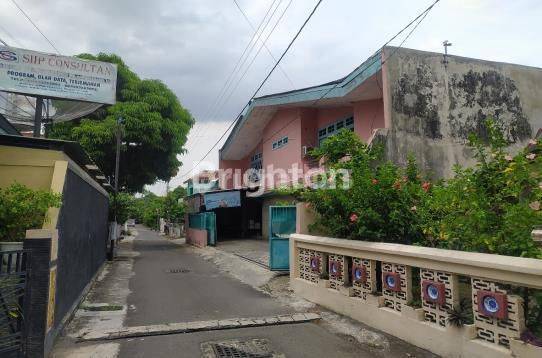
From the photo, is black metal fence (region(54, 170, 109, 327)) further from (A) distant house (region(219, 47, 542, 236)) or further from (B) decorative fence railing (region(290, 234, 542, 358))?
(A) distant house (region(219, 47, 542, 236))

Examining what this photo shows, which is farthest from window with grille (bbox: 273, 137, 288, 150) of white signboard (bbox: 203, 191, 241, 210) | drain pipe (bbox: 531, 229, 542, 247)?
drain pipe (bbox: 531, 229, 542, 247)

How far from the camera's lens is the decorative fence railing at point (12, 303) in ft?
13.2

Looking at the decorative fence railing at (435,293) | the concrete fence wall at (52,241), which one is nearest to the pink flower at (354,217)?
the decorative fence railing at (435,293)

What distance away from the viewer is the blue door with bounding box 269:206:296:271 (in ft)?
35.3

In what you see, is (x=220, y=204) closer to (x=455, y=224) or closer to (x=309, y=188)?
(x=309, y=188)

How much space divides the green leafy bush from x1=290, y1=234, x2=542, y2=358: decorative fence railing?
4465 mm

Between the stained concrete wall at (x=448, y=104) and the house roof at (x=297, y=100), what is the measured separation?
3.44ft

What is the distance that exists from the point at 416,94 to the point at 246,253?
29.6 feet

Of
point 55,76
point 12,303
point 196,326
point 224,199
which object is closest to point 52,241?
point 12,303

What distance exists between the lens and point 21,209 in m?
5.04

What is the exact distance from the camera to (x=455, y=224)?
487 centimetres

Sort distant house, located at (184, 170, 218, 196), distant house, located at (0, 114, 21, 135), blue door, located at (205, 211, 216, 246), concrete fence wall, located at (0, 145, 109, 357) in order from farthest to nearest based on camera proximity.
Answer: distant house, located at (184, 170, 218, 196) < blue door, located at (205, 211, 216, 246) < distant house, located at (0, 114, 21, 135) < concrete fence wall, located at (0, 145, 109, 357)

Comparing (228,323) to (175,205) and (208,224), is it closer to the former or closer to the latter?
(208,224)

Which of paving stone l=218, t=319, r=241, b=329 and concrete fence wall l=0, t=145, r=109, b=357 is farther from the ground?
concrete fence wall l=0, t=145, r=109, b=357
